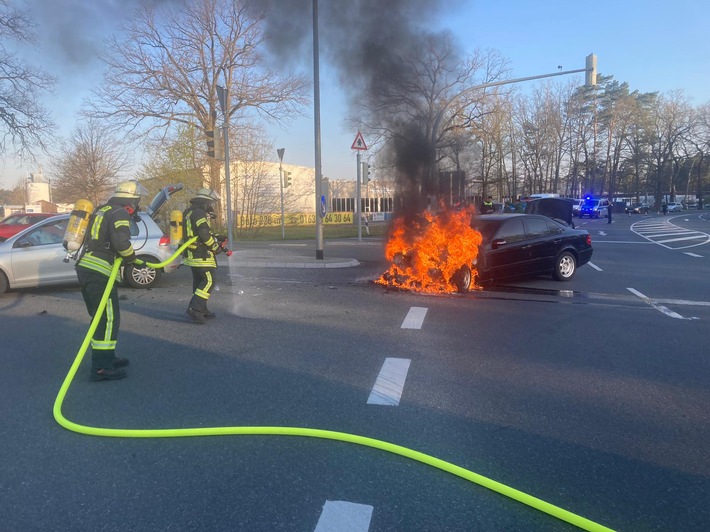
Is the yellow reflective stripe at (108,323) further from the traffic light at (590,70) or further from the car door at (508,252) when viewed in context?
the traffic light at (590,70)

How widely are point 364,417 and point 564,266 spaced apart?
8.15 metres

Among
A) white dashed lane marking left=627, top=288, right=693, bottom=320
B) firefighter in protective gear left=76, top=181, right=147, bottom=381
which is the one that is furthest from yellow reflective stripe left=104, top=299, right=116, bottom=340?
white dashed lane marking left=627, top=288, right=693, bottom=320

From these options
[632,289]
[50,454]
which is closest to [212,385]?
[50,454]

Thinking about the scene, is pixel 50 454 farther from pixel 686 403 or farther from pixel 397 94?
pixel 397 94

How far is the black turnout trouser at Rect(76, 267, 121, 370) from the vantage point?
4.61 m

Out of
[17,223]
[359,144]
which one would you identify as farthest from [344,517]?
[17,223]

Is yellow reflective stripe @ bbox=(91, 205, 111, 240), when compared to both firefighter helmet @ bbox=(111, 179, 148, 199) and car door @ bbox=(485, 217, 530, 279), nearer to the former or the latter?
firefighter helmet @ bbox=(111, 179, 148, 199)

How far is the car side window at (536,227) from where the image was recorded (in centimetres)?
1010

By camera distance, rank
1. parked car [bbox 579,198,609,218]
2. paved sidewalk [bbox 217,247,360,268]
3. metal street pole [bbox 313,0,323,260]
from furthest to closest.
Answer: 1. parked car [bbox 579,198,609,218]
2. paved sidewalk [bbox 217,247,360,268]
3. metal street pole [bbox 313,0,323,260]

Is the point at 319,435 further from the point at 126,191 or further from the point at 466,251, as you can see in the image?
the point at 466,251

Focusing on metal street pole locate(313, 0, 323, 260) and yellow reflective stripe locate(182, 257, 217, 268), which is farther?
metal street pole locate(313, 0, 323, 260)

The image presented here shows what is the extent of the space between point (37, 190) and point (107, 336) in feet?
241

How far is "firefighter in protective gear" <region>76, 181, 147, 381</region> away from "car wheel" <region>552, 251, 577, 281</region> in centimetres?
849

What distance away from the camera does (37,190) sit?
6619cm
